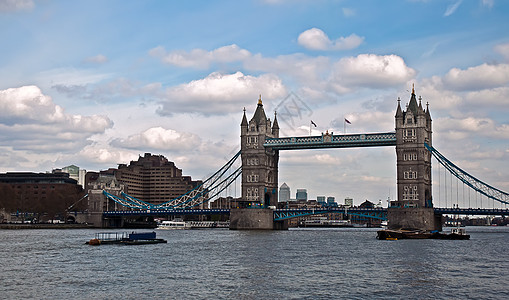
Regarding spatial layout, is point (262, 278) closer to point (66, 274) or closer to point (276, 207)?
point (66, 274)

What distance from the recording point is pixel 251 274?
60594 millimetres

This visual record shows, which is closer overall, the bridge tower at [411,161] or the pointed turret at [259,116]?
the bridge tower at [411,161]

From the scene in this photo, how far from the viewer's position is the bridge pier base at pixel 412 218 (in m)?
149

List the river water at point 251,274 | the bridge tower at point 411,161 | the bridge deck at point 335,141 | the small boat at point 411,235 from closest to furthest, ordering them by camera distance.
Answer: the river water at point 251,274 → the small boat at point 411,235 → the bridge tower at point 411,161 → the bridge deck at point 335,141

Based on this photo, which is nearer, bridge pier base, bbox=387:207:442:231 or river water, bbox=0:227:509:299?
river water, bbox=0:227:509:299

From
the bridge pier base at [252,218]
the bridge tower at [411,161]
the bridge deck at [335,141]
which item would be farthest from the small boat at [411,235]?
the bridge pier base at [252,218]

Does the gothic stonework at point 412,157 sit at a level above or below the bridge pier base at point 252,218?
above

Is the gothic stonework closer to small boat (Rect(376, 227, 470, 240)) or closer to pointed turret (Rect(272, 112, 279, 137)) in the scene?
small boat (Rect(376, 227, 470, 240))

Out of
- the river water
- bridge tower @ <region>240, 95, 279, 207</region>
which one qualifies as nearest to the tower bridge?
bridge tower @ <region>240, 95, 279, 207</region>

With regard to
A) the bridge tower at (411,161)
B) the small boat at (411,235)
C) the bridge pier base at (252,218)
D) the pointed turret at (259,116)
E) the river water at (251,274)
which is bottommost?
the river water at (251,274)

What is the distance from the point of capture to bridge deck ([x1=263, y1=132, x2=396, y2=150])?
159 m

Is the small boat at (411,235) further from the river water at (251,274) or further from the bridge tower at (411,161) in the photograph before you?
the river water at (251,274)

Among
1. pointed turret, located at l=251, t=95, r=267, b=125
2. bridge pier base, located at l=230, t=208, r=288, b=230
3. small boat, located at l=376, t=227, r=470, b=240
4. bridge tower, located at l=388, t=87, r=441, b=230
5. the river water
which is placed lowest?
the river water

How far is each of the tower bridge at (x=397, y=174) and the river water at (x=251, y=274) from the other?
6477cm
